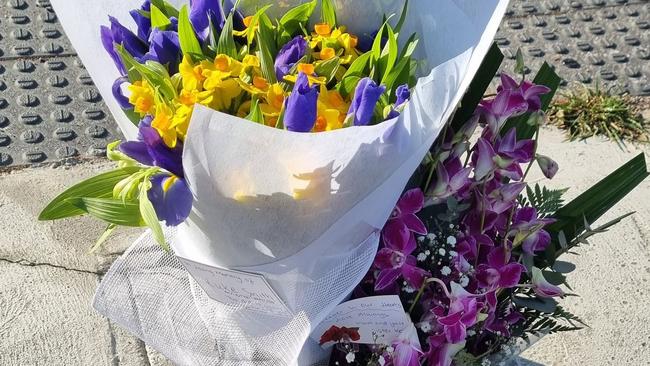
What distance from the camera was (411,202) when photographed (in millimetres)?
1179

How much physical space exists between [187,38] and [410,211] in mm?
375

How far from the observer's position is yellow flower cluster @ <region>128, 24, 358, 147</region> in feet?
3.32

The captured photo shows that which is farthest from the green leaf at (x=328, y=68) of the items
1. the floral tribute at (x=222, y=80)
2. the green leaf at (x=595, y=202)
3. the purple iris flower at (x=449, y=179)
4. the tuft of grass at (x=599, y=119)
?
the tuft of grass at (x=599, y=119)

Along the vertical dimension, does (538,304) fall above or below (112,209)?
below

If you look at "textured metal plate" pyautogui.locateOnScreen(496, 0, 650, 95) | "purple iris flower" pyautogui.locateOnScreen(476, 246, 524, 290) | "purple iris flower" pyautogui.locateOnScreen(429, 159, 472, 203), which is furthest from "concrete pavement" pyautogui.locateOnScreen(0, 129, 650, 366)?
"purple iris flower" pyautogui.locateOnScreen(429, 159, 472, 203)

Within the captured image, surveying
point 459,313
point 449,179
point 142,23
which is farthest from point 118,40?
point 459,313

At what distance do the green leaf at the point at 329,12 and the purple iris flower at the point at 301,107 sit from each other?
21cm

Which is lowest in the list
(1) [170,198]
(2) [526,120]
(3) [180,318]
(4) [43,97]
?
(4) [43,97]

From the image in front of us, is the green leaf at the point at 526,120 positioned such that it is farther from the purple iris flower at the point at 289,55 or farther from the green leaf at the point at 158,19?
the green leaf at the point at 158,19

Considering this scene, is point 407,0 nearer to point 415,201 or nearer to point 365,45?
point 365,45

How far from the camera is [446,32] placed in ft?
3.72

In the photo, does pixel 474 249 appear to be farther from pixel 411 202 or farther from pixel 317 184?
pixel 317 184

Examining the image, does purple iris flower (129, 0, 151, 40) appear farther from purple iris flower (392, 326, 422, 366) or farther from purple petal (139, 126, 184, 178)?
purple iris flower (392, 326, 422, 366)

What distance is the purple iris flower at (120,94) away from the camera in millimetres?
1111
